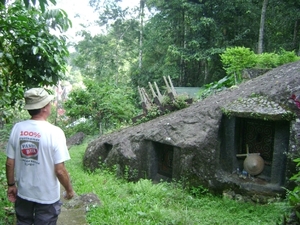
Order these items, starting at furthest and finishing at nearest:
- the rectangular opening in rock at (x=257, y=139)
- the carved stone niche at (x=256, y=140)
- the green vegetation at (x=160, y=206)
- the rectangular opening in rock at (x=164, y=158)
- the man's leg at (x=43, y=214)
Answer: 1. the rectangular opening in rock at (x=164, y=158)
2. the rectangular opening in rock at (x=257, y=139)
3. the carved stone niche at (x=256, y=140)
4. the green vegetation at (x=160, y=206)
5. the man's leg at (x=43, y=214)

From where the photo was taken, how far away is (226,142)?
786cm

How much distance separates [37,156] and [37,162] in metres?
0.06

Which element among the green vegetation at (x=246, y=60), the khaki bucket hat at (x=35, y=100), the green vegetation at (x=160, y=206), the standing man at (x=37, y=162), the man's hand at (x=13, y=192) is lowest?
the green vegetation at (x=160, y=206)

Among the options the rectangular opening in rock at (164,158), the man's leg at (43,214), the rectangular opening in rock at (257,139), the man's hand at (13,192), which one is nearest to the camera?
the man's leg at (43,214)

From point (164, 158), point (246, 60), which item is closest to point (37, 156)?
point (164, 158)

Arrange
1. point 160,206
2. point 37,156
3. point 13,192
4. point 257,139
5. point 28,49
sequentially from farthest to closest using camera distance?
point 257,139
point 160,206
point 28,49
point 13,192
point 37,156

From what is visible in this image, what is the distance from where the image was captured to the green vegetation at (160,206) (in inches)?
189

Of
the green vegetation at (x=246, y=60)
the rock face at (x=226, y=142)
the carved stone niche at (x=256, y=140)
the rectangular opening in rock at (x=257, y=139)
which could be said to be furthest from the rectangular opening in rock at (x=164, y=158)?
the green vegetation at (x=246, y=60)

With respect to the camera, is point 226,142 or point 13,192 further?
point 226,142

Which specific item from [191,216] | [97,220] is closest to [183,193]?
[191,216]

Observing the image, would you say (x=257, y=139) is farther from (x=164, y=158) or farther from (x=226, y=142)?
(x=164, y=158)

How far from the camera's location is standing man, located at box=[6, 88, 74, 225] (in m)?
2.82

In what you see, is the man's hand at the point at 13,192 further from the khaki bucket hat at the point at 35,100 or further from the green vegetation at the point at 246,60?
the green vegetation at the point at 246,60

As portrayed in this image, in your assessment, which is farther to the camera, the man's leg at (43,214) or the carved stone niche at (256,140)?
the carved stone niche at (256,140)
